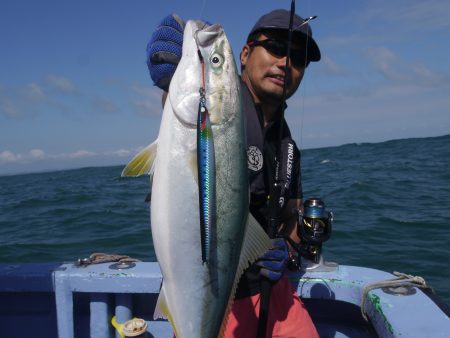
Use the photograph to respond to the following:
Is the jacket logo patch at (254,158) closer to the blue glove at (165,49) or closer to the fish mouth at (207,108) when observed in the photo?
the blue glove at (165,49)

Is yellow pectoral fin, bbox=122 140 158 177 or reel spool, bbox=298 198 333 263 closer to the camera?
yellow pectoral fin, bbox=122 140 158 177

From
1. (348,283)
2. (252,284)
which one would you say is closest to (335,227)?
(348,283)

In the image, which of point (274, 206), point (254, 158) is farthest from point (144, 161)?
point (274, 206)

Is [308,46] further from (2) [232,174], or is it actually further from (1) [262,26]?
(2) [232,174]

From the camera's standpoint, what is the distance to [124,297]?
3.63m

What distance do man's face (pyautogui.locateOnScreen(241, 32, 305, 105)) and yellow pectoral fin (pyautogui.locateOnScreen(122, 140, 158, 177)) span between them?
3.61 feet

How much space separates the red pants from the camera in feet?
9.05

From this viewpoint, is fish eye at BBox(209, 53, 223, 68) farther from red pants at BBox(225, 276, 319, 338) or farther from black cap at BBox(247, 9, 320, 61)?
red pants at BBox(225, 276, 319, 338)

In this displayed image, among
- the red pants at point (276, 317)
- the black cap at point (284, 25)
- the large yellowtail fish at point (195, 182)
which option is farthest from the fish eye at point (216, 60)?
the red pants at point (276, 317)

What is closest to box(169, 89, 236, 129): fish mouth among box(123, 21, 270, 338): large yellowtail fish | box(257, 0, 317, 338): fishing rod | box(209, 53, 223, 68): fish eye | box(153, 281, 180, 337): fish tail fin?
box(123, 21, 270, 338): large yellowtail fish

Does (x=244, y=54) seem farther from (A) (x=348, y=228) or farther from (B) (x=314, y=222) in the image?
(A) (x=348, y=228)

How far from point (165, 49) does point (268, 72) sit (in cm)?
76

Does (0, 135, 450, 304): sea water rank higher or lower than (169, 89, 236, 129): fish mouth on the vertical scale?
lower

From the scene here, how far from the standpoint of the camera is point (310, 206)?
10.4ft
